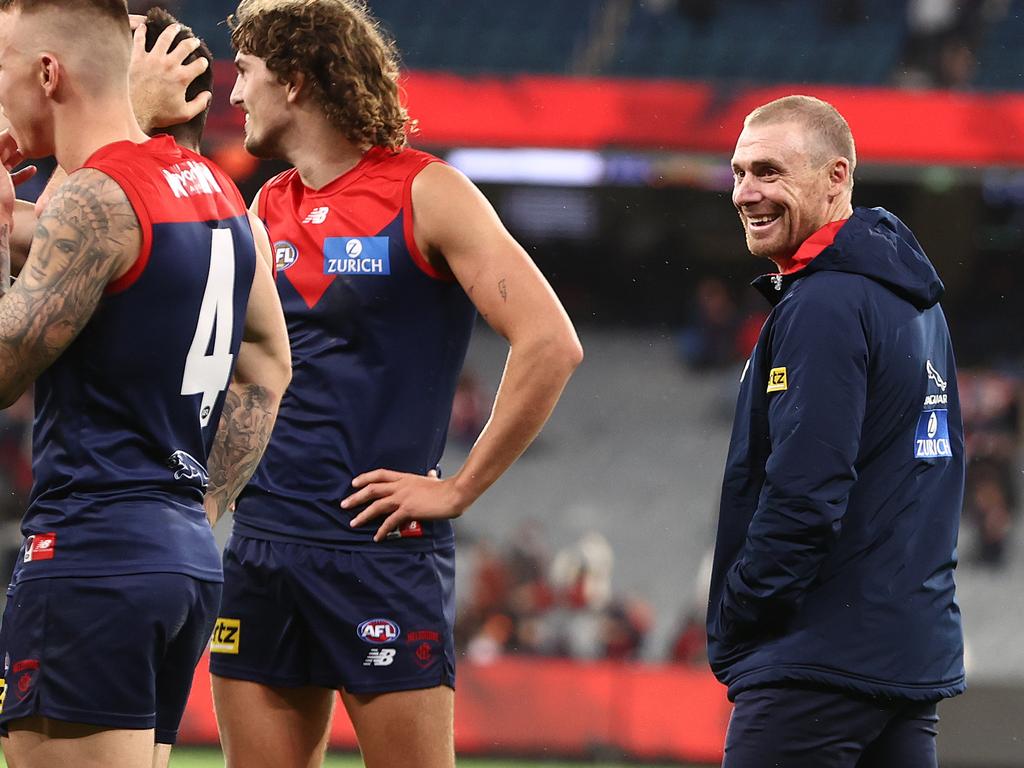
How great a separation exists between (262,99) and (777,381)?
1425mm

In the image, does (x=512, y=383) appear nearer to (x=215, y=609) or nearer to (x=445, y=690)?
(x=445, y=690)

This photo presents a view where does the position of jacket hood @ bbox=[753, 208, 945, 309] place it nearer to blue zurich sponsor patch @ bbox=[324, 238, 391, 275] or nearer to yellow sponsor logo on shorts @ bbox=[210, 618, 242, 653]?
blue zurich sponsor patch @ bbox=[324, 238, 391, 275]

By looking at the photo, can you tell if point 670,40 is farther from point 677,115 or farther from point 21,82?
point 21,82

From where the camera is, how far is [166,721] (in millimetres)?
2670

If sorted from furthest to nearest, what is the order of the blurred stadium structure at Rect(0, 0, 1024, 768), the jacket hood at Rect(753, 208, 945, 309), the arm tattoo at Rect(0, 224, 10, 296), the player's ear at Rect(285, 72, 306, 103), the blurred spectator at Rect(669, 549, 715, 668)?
1. the blurred stadium structure at Rect(0, 0, 1024, 768)
2. the blurred spectator at Rect(669, 549, 715, 668)
3. the player's ear at Rect(285, 72, 306, 103)
4. the jacket hood at Rect(753, 208, 945, 309)
5. the arm tattoo at Rect(0, 224, 10, 296)

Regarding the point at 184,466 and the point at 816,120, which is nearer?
the point at 184,466

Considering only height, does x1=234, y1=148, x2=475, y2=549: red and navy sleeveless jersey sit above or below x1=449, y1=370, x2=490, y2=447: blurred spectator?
below

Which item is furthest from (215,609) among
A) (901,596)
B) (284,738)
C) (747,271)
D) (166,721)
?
(747,271)

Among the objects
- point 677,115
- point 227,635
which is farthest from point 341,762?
point 227,635

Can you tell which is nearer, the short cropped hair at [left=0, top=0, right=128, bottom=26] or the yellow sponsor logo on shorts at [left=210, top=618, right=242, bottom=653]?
the short cropped hair at [left=0, top=0, right=128, bottom=26]

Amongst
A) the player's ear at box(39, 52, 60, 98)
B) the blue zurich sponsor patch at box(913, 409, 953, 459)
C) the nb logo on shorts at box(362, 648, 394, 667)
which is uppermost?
the player's ear at box(39, 52, 60, 98)

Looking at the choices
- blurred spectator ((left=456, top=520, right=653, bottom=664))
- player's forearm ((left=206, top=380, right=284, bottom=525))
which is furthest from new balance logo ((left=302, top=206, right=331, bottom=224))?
blurred spectator ((left=456, top=520, right=653, bottom=664))

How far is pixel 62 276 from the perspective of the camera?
241cm

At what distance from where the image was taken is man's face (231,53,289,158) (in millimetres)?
3480
